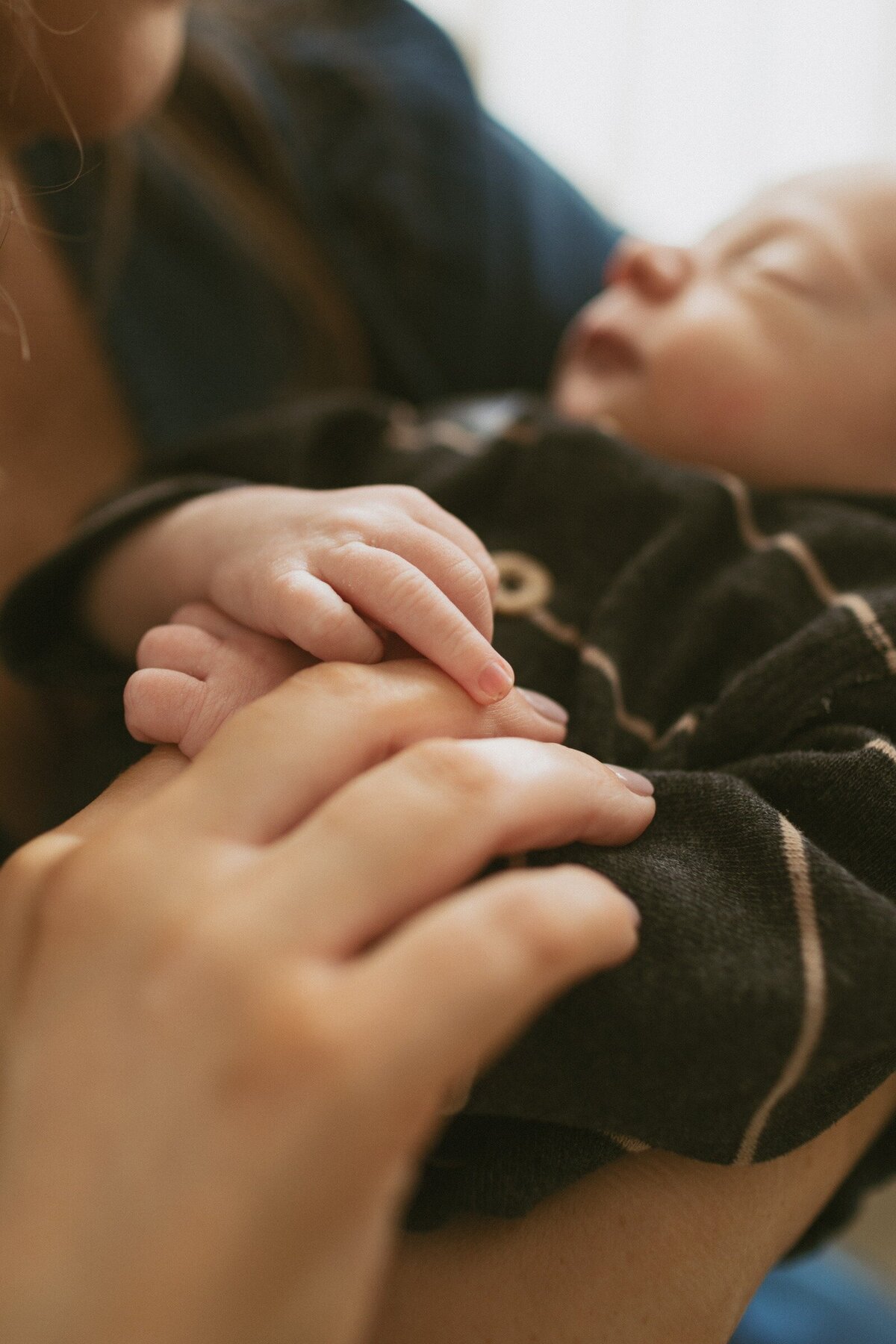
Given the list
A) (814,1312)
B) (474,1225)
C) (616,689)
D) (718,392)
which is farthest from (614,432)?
(814,1312)

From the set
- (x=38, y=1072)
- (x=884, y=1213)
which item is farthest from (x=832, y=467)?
(x=884, y=1213)

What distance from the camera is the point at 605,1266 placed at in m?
0.46

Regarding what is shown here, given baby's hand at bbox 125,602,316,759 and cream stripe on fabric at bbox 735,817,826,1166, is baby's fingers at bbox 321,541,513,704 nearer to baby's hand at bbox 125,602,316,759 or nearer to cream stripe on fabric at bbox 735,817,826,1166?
baby's hand at bbox 125,602,316,759

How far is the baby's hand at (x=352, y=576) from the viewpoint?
0.47 meters

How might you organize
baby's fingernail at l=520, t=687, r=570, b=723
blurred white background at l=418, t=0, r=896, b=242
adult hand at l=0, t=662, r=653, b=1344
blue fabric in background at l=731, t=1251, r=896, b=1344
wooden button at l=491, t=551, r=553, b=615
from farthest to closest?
1. blurred white background at l=418, t=0, r=896, b=242
2. blue fabric in background at l=731, t=1251, r=896, b=1344
3. wooden button at l=491, t=551, r=553, b=615
4. baby's fingernail at l=520, t=687, r=570, b=723
5. adult hand at l=0, t=662, r=653, b=1344

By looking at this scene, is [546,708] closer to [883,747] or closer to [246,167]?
[883,747]

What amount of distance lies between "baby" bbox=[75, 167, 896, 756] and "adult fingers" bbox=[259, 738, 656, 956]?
81 mm

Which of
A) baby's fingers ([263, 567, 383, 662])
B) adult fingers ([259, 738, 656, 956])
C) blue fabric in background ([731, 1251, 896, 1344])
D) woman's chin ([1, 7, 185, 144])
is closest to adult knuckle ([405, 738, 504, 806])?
adult fingers ([259, 738, 656, 956])

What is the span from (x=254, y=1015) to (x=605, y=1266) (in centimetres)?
30

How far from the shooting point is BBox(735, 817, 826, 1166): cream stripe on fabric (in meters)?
0.40

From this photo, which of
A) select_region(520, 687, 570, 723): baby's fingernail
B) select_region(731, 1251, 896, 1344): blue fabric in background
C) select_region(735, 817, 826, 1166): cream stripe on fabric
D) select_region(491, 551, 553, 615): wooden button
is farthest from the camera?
select_region(731, 1251, 896, 1344): blue fabric in background

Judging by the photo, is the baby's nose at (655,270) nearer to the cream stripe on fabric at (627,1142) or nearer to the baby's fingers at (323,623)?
the baby's fingers at (323,623)

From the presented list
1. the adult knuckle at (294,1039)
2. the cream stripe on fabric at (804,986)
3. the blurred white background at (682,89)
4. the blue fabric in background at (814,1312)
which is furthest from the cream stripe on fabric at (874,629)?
the blurred white background at (682,89)

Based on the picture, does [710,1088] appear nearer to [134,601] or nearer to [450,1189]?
[450,1189]
